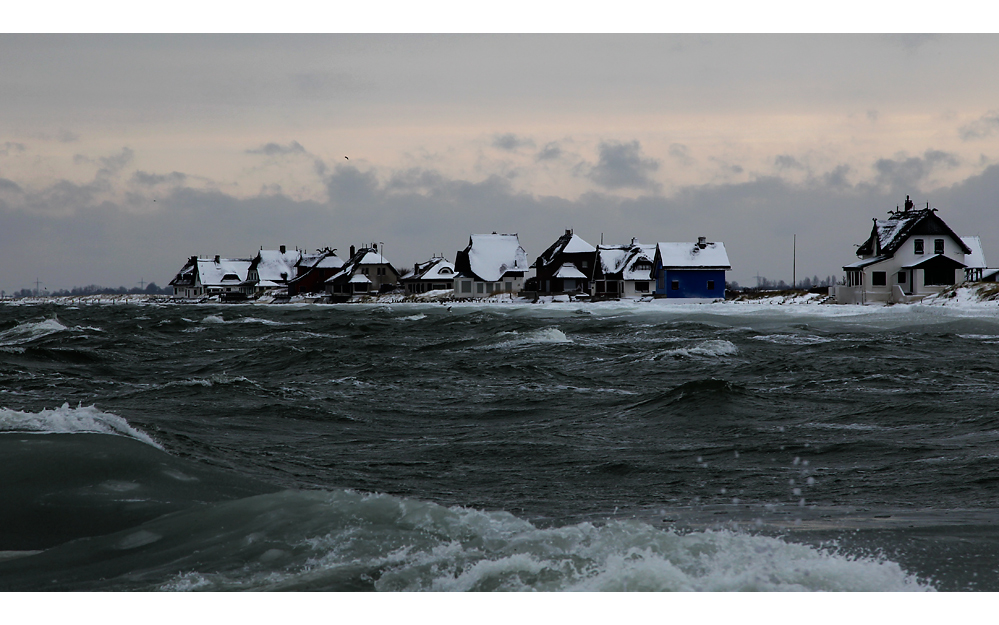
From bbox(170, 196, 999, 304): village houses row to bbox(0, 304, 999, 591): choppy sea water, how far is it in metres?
34.5

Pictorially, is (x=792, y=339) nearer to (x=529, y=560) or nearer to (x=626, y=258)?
(x=529, y=560)

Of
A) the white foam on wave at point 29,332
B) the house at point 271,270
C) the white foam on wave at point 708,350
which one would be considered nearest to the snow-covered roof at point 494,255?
the house at point 271,270

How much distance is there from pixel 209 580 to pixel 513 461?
4.87 metres

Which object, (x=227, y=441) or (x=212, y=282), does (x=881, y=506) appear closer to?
(x=227, y=441)

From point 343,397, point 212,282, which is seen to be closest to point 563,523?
point 343,397

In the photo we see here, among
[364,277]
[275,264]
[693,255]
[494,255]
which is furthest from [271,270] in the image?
[693,255]

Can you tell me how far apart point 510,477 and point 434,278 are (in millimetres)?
94324

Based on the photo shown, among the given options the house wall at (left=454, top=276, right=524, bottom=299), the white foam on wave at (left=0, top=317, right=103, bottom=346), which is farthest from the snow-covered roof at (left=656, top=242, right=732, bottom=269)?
the white foam on wave at (left=0, top=317, right=103, bottom=346)

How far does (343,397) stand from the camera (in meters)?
15.6

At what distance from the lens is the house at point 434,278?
103 metres

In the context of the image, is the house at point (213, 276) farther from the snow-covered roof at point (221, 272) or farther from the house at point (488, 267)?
the house at point (488, 267)

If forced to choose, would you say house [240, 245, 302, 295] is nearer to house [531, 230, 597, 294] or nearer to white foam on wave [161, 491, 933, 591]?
house [531, 230, 597, 294]

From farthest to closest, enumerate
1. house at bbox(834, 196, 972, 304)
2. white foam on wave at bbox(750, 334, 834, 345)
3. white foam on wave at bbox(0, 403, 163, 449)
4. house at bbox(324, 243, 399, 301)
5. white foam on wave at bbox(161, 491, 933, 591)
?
house at bbox(324, 243, 399, 301) < house at bbox(834, 196, 972, 304) < white foam on wave at bbox(750, 334, 834, 345) < white foam on wave at bbox(0, 403, 163, 449) < white foam on wave at bbox(161, 491, 933, 591)

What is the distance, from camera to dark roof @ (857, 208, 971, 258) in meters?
52.3
